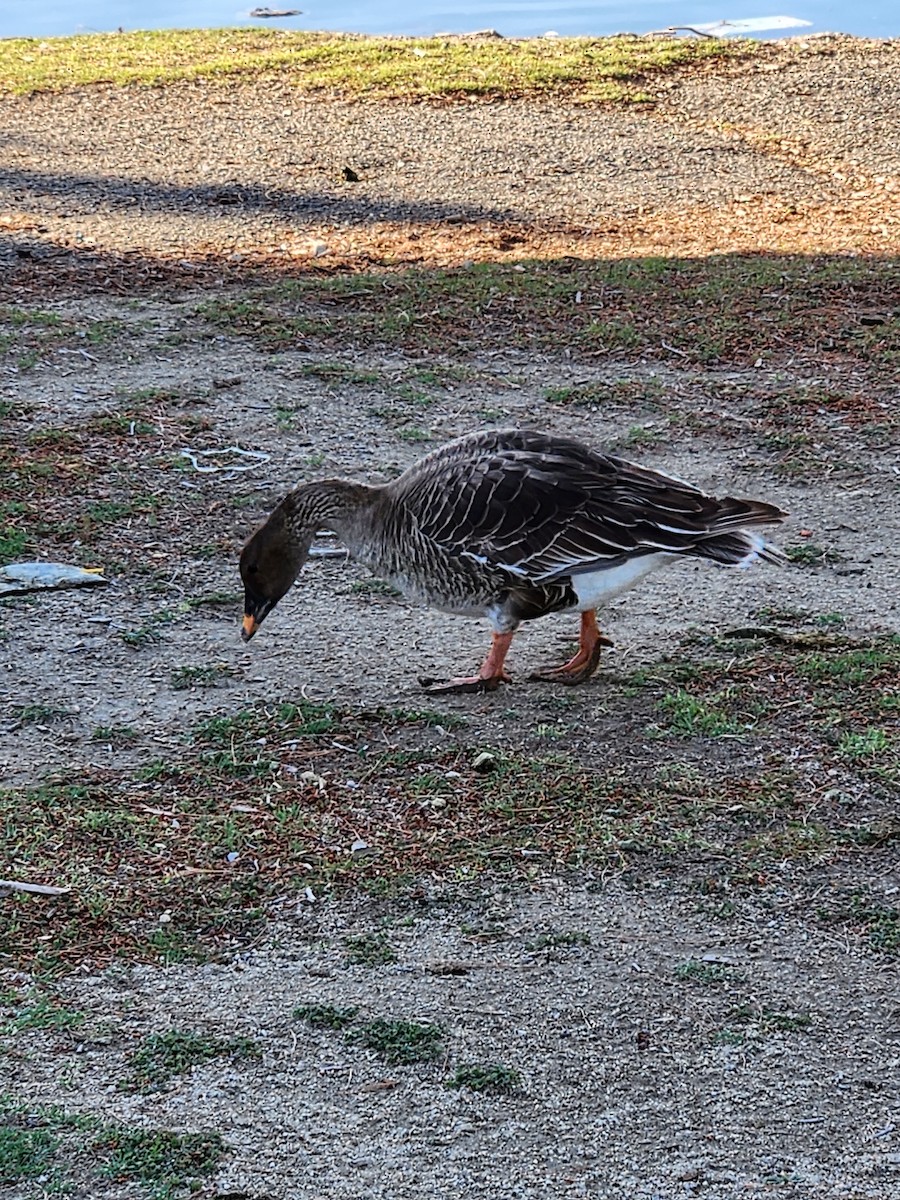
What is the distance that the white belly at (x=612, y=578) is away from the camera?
5109mm

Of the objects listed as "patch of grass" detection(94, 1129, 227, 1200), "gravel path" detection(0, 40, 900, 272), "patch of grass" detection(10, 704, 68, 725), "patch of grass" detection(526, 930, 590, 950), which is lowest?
"patch of grass" detection(94, 1129, 227, 1200)

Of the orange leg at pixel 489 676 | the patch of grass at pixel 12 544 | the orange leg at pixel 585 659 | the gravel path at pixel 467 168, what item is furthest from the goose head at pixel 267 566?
the gravel path at pixel 467 168

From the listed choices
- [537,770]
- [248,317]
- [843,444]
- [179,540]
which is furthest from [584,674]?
[248,317]

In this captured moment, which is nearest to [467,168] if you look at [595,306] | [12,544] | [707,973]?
[595,306]

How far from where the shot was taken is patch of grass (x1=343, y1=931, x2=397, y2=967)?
391 cm

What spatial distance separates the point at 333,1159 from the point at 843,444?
16.3ft

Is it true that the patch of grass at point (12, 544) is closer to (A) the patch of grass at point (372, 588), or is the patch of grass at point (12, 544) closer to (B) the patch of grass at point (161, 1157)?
(A) the patch of grass at point (372, 588)

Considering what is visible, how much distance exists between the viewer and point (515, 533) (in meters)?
5.12

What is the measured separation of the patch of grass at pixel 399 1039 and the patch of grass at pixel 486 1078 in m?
0.09

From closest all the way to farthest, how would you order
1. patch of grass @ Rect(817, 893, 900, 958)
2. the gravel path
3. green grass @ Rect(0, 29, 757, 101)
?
patch of grass @ Rect(817, 893, 900, 958), the gravel path, green grass @ Rect(0, 29, 757, 101)

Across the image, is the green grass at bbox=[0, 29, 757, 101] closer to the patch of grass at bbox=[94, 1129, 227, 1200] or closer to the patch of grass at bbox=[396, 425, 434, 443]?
the patch of grass at bbox=[396, 425, 434, 443]

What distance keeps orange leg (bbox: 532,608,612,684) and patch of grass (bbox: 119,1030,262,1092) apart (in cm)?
205

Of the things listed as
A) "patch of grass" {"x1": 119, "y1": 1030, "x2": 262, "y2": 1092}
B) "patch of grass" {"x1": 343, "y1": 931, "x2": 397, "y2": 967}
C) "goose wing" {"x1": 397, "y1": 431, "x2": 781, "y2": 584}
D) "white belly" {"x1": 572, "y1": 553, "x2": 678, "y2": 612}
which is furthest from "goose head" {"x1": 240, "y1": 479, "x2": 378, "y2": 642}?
"patch of grass" {"x1": 119, "y1": 1030, "x2": 262, "y2": 1092}

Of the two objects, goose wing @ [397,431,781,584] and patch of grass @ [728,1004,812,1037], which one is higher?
goose wing @ [397,431,781,584]
